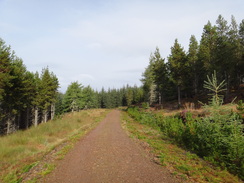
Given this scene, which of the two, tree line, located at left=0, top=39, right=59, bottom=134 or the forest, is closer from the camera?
tree line, located at left=0, top=39, right=59, bottom=134

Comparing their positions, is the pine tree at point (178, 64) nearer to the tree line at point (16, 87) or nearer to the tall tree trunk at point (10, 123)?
the tree line at point (16, 87)

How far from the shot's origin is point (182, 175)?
198 inches

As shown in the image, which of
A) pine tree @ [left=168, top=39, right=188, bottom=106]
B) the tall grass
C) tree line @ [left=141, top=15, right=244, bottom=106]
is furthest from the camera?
pine tree @ [left=168, top=39, right=188, bottom=106]

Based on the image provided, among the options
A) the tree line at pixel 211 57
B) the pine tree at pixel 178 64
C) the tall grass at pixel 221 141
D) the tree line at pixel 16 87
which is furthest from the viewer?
the pine tree at pixel 178 64

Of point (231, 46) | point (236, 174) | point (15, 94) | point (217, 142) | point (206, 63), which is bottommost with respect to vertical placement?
point (236, 174)

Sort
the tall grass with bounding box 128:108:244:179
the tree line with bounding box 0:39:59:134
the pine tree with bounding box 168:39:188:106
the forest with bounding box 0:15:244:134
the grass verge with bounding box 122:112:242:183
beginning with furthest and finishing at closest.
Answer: the pine tree with bounding box 168:39:188:106
the forest with bounding box 0:15:244:134
the tree line with bounding box 0:39:59:134
the tall grass with bounding box 128:108:244:179
the grass verge with bounding box 122:112:242:183

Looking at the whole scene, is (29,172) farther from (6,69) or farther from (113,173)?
(6,69)

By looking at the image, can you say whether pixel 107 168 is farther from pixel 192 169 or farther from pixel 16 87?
pixel 16 87

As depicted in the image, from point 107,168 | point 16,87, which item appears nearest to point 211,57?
point 107,168

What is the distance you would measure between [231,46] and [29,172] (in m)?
29.9

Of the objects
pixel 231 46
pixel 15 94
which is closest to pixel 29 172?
pixel 15 94

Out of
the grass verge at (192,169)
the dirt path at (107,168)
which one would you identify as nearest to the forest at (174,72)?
the dirt path at (107,168)

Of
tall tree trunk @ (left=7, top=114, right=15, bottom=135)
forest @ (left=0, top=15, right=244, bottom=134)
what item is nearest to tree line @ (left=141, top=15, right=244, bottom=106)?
forest @ (left=0, top=15, right=244, bottom=134)

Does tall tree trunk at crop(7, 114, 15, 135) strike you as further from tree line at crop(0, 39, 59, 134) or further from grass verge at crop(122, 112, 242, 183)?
grass verge at crop(122, 112, 242, 183)
